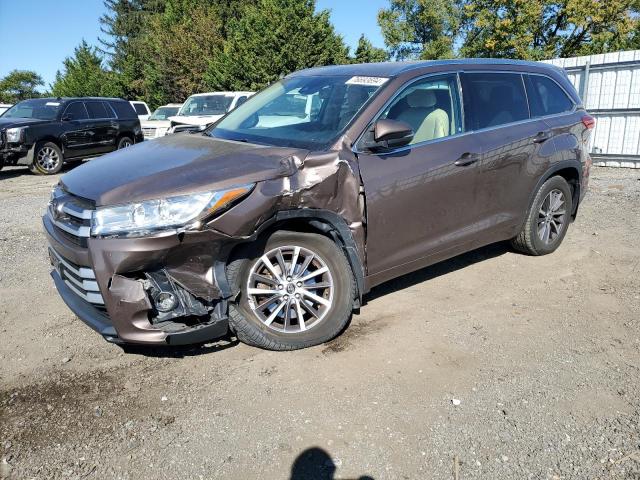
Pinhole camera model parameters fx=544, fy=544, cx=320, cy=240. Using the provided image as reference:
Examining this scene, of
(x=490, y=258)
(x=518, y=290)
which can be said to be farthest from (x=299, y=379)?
(x=490, y=258)

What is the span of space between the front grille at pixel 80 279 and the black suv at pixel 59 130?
10.1 metres

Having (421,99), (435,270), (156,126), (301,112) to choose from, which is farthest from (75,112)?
(421,99)

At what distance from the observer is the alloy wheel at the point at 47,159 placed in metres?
12.6

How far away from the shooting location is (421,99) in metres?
4.23

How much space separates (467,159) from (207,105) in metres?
11.0

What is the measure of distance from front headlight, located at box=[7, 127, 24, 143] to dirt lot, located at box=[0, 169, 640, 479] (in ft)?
28.6

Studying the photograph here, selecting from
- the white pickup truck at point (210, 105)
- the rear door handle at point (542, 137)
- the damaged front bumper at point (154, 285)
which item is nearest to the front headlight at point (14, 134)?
the white pickup truck at point (210, 105)

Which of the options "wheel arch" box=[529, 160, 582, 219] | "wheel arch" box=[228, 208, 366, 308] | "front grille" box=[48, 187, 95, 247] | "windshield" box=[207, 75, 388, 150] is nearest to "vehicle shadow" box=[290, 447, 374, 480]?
"wheel arch" box=[228, 208, 366, 308]

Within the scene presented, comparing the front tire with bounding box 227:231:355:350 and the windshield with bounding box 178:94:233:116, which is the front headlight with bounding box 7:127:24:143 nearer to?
the windshield with bounding box 178:94:233:116

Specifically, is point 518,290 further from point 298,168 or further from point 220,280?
point 220,280

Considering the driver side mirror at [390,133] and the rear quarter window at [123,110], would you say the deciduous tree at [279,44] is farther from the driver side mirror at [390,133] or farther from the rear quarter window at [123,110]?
the driver side mirror at [390,133]

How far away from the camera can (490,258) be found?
18.4 feet

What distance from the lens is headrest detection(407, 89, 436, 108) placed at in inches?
164

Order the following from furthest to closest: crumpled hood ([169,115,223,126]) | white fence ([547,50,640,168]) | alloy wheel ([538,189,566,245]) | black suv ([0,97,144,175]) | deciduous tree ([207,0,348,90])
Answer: deciduous tree ([207,0,348,90]) → crumpled hood ([169,115,223,126]) → black suv ([0,97,144,175]) → white fence ([547,50,640,168]) → alloy wheel ([538,189,566,245])
